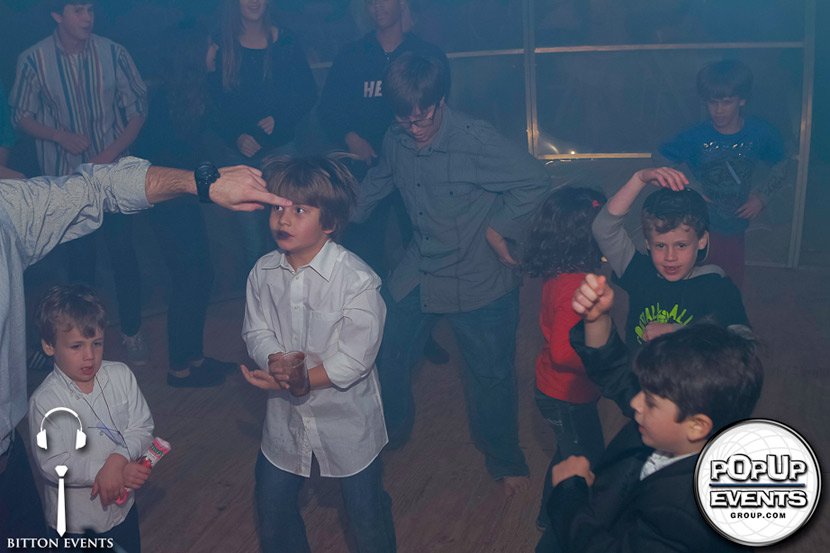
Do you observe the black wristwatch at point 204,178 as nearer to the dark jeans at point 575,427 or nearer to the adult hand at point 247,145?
the dark jeans at point 575,427

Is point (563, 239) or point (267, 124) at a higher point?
point (267, 124)

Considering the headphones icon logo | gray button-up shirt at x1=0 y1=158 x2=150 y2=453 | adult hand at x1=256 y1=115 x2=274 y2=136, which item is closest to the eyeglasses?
gray button-up shirt at x1=0 y1=158 x2=150 y2=453

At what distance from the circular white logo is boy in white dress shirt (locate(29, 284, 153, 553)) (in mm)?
1734

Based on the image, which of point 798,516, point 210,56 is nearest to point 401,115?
point 210,56

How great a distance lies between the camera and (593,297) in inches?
83.1

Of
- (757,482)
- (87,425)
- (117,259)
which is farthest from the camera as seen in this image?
(117,259)

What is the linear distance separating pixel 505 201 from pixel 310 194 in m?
1.11

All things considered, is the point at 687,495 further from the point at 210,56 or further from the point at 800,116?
the point at 800,116

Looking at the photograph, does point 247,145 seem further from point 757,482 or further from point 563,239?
point 757,482

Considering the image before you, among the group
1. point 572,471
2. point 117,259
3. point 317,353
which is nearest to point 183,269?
point 117,259

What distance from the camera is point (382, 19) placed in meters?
4.68

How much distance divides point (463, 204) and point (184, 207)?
2.08 meters

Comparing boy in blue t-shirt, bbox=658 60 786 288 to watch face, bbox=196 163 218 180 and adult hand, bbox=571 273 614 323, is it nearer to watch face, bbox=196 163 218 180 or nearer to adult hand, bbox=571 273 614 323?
adult hand, bbox=571 273 614 323

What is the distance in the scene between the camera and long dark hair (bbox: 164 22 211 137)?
15.1 ft
